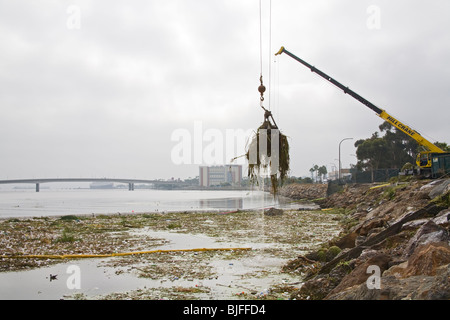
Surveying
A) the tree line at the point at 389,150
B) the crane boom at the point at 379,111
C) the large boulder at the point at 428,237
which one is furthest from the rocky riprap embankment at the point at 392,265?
the tree line at the point at 389,150

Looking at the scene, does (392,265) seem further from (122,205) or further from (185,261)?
(122,205)

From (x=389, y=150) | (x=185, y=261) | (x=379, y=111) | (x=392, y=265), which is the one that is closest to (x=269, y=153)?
(x=392, y=265)

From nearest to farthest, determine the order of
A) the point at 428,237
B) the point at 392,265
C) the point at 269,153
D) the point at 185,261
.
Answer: the point at 392,265
the point at 428,237
the point at 269,153
the point at 185,261

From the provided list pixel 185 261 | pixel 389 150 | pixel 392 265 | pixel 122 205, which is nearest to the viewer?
pixel 392 265

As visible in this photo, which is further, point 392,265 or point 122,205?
point 122,205

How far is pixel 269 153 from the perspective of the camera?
7.51 metres

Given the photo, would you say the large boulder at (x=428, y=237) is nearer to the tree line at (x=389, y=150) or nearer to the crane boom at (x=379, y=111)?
the crane boom at (x=379, y=111)

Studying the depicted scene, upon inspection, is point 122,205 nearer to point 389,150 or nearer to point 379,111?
point 379,111

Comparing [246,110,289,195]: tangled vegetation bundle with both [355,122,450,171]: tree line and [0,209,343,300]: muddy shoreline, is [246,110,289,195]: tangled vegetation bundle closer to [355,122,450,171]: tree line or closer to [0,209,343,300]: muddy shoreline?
[0,209,343,300]: muddy shoreline

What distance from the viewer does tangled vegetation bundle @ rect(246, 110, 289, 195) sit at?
7.45 m

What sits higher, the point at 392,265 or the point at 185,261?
the point at 392,265

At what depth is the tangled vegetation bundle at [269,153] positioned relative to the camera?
7.45 meters
